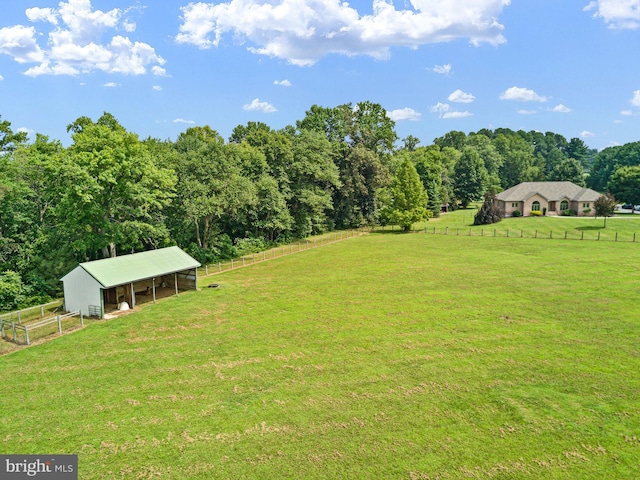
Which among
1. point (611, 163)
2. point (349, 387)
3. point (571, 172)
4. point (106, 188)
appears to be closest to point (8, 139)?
point (106, 188)

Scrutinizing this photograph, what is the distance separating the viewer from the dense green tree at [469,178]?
251 feet

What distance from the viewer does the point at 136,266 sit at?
2377 cm

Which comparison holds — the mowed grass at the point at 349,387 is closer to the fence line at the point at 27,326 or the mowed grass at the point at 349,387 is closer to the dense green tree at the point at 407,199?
the fence line at the point at 27,326

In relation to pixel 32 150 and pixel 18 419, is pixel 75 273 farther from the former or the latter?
pixel 32 150

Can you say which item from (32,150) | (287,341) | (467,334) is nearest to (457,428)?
(467,334)

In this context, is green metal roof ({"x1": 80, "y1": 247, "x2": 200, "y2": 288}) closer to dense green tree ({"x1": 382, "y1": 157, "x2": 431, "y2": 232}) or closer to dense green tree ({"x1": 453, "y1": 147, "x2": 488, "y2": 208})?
dense green tree ({"x1": 382, "y1": 157, "x2": 431, "y2": 232})

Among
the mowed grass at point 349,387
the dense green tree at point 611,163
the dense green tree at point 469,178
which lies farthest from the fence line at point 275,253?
the dense green tree at point 611,163

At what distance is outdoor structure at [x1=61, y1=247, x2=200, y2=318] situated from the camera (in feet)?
70.2

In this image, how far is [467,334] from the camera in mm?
17328

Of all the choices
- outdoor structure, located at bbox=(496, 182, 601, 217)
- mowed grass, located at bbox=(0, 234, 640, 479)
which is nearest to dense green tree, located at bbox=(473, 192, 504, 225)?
outdoor structure, located at bbox=(496, 182, 601, 217)

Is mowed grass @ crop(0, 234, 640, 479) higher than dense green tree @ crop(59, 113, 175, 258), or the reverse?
dense green tree @ crop(59, 113, 175, 258)

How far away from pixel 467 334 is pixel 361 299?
693cm

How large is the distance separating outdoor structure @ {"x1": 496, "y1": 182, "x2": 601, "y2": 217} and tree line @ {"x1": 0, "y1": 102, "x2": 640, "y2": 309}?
11.2 metres

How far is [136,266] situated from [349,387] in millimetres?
15857
